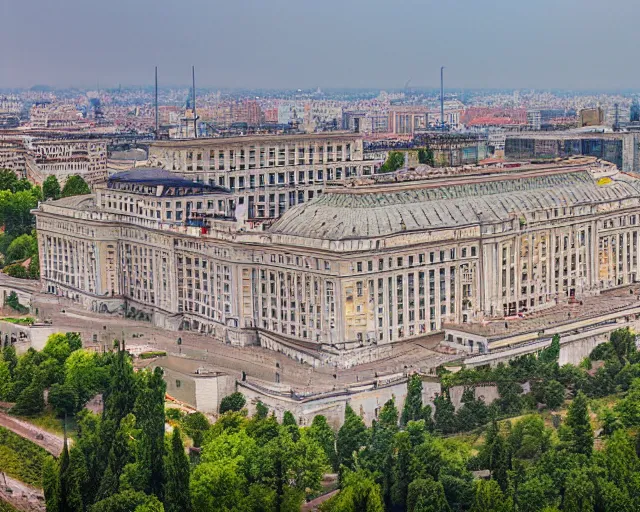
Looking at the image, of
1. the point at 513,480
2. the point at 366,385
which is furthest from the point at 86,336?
the point at 513,480

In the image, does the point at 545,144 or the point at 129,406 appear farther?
the point at 545,144

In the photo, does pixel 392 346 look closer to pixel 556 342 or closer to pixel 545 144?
pixel 556 342

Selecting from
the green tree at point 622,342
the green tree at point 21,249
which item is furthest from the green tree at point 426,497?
the green tree at point 21,249

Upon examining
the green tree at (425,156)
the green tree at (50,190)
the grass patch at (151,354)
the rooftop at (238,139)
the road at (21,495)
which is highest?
the rooftop at (238,139)

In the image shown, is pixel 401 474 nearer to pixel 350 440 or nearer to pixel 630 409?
pixel 350 440

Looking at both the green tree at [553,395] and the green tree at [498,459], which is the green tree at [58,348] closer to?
the green tree at [553,395]

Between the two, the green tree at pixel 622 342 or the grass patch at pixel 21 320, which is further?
the grass patch at pixel 21 320
